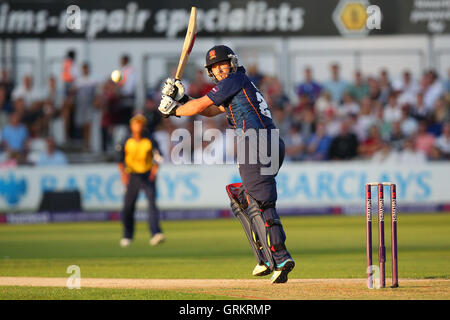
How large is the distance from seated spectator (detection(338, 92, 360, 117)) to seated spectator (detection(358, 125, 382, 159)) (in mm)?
686

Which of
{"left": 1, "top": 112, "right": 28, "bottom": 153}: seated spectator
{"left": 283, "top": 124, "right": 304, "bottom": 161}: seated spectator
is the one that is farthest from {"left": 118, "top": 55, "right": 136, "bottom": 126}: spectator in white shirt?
{"left": 283, "top": 124, "right": 304, "bottom": 161}: seated spectator

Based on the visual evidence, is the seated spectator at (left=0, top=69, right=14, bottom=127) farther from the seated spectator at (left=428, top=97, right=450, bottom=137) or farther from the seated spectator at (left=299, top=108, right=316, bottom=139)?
the seated spectator at (left=428, top=97, right=450, bottom=137)

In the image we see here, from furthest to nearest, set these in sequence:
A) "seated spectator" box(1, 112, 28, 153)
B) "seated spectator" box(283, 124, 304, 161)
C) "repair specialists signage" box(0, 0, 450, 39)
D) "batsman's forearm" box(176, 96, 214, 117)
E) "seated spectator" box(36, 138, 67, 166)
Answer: "repair specialists signage" box(0, 0, 450, 39), "seated spectator" box(1, 112, 28, 153), "seated spectator" box(283, 124, 304, 161), "seated spectator" box(36, 138, 67, 166), "batsman's forearm" box(176, 96, 214, 117)

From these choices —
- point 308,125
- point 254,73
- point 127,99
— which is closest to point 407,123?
point 308,125

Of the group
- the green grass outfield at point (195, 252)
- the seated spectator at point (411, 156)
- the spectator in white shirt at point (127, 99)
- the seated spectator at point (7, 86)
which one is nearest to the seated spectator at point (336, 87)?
the seated spectator at point (411, 156)

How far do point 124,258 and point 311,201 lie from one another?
8.31 m

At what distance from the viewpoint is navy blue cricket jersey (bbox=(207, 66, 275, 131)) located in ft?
26.2

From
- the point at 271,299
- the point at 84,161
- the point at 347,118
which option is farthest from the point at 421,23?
the point at 271,299

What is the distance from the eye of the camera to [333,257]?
38.5ft

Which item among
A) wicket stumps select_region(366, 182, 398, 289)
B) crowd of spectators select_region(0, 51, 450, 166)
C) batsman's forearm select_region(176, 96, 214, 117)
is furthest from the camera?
crowd of spectators select_region(0, 51, 450, 166)

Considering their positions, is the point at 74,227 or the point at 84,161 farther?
the point at 84,161

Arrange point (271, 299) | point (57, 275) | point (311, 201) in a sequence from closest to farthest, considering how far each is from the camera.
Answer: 1. point (271, 299)
2. point (57, 275)
3. point (311, 201)

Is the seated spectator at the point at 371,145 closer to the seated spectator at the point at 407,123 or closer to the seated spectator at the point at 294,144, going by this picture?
the seated spectator at the point at 407,123
